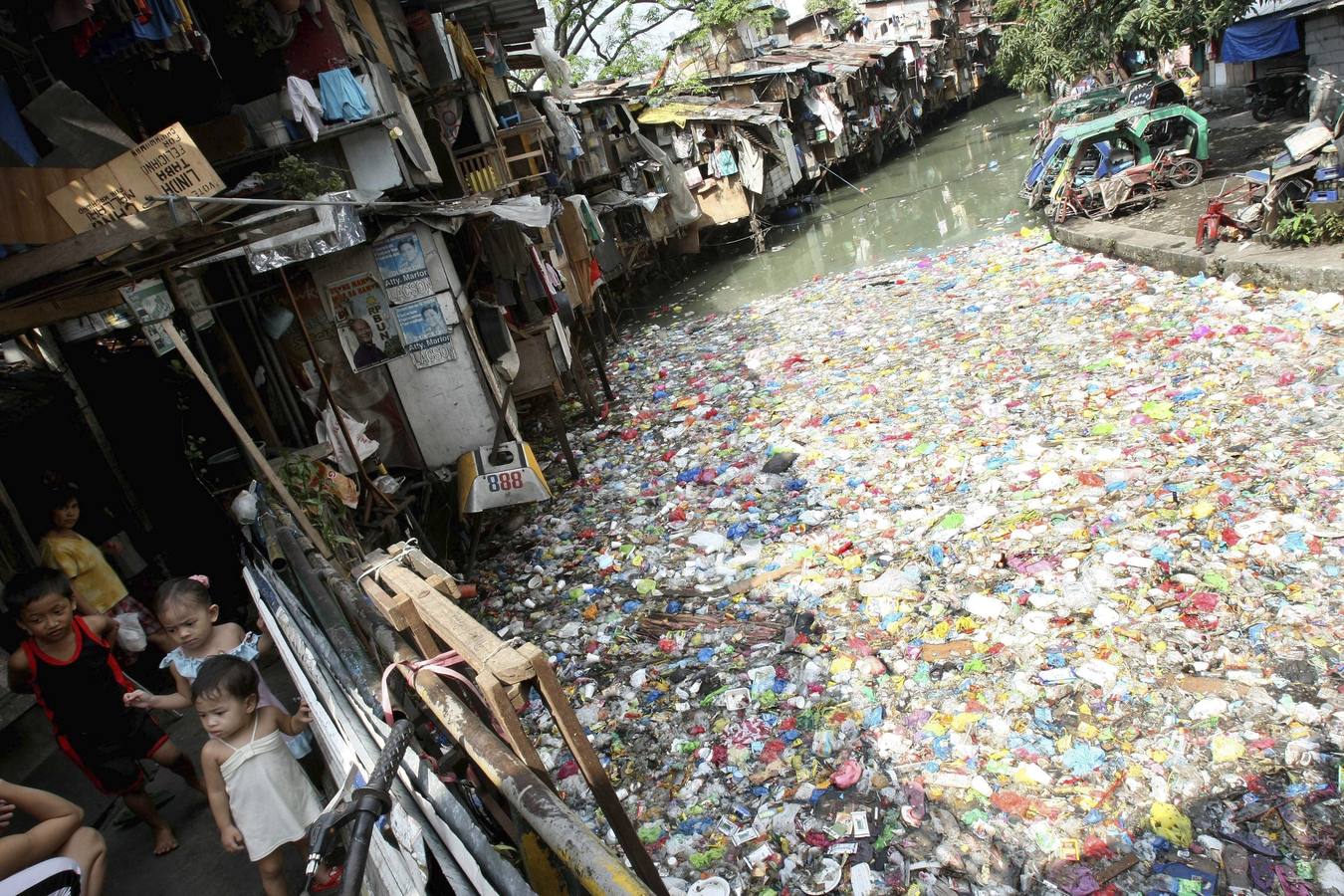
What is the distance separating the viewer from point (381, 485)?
6.49m

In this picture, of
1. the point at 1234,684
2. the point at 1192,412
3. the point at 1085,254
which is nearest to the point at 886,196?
the point at 1085,254

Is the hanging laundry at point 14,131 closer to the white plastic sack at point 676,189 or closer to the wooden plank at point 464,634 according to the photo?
the wooden plank at point 464,634

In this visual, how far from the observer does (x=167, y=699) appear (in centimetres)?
311

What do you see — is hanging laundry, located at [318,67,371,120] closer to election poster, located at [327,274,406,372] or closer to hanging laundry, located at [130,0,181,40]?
election poster, located at [327,274,406,372]

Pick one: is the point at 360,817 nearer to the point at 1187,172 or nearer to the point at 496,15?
the point at 496,15

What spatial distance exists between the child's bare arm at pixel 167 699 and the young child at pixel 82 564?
47.2 inches

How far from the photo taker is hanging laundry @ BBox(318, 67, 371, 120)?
642cm

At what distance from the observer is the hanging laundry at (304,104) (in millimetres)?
6027

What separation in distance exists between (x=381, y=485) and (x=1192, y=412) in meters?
6.31

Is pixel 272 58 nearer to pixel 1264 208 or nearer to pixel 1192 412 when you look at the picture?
pixel 1192 412

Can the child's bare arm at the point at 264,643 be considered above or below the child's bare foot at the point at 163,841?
above

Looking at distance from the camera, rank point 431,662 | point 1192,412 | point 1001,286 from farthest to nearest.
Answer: point 1001,286, point 1192,412, point 431,662

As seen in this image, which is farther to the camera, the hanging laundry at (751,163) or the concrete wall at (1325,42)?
the hanging laundry at (751,163)

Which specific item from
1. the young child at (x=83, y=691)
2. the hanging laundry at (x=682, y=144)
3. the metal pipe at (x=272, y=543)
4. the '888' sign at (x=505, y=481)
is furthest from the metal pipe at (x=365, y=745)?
the hanging laundry at (x=682, y=144)
